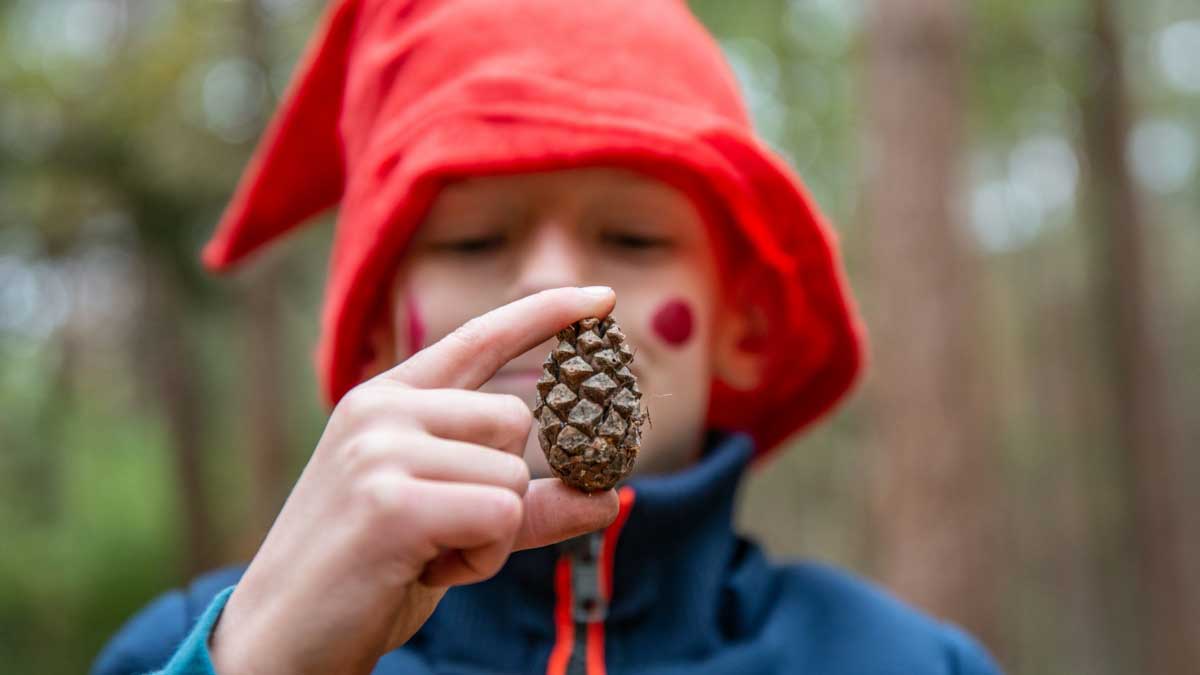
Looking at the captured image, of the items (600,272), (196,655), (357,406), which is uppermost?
(600,272)

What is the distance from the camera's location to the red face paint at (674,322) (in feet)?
5.52

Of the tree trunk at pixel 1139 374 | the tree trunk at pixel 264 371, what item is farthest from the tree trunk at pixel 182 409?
the tree trunk at pixel 1139 374

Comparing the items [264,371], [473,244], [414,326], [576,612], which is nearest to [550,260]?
[473,244]

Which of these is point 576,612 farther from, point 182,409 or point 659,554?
point 182,409

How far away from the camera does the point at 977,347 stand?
3662 mm

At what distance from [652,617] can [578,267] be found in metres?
0.62

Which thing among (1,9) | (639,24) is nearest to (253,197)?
(639,24)

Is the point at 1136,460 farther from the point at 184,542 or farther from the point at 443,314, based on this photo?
the point at 184,542

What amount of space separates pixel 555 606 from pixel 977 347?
8.48ft

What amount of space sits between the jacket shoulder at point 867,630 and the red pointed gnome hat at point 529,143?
0.38 meters

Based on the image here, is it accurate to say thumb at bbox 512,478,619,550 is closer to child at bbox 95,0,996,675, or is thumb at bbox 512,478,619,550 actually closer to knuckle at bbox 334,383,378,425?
knuckle at bbox 334,383,378,425

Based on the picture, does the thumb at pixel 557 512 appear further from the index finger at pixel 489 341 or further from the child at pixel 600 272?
the child at pixel 600 272

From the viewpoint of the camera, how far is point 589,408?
1138 mm

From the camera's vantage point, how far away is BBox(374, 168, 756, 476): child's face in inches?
63.2
